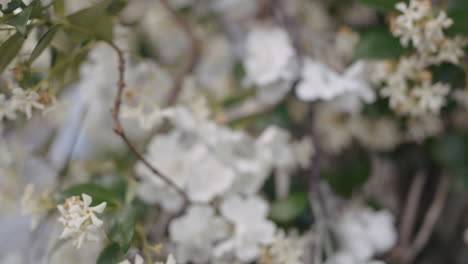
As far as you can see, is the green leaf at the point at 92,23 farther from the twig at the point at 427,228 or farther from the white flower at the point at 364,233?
the twig at the point at 427,228

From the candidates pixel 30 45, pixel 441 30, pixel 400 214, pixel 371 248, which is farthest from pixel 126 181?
pixel 400 214

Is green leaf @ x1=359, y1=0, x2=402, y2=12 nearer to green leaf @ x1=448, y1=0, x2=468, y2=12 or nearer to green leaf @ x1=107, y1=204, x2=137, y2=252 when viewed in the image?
green leaf @ x1=448, y1=0, x2=468, y2=12

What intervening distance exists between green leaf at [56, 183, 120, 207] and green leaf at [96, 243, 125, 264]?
5 centimetres

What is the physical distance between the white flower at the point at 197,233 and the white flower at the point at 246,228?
0.06ft

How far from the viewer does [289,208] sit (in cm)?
82

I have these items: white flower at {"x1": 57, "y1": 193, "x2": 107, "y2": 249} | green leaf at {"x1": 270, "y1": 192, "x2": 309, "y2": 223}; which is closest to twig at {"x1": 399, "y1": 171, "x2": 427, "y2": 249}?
green leaf at {"x1": 270, "y1": 192, "x2": 309, "y2": 223}

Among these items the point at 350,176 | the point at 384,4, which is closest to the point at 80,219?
the point at 384,4

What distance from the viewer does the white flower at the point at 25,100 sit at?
22.6 inches

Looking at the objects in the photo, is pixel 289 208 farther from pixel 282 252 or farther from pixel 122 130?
pixel 122 130

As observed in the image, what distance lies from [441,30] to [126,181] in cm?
54

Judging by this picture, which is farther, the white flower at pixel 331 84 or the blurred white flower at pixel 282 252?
the white flower at pixel 331 84

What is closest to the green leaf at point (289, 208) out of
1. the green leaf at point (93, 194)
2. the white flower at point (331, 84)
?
the white flower at point (331, 84)

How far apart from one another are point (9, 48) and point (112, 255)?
265 mm

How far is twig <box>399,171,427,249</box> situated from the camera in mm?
1022
